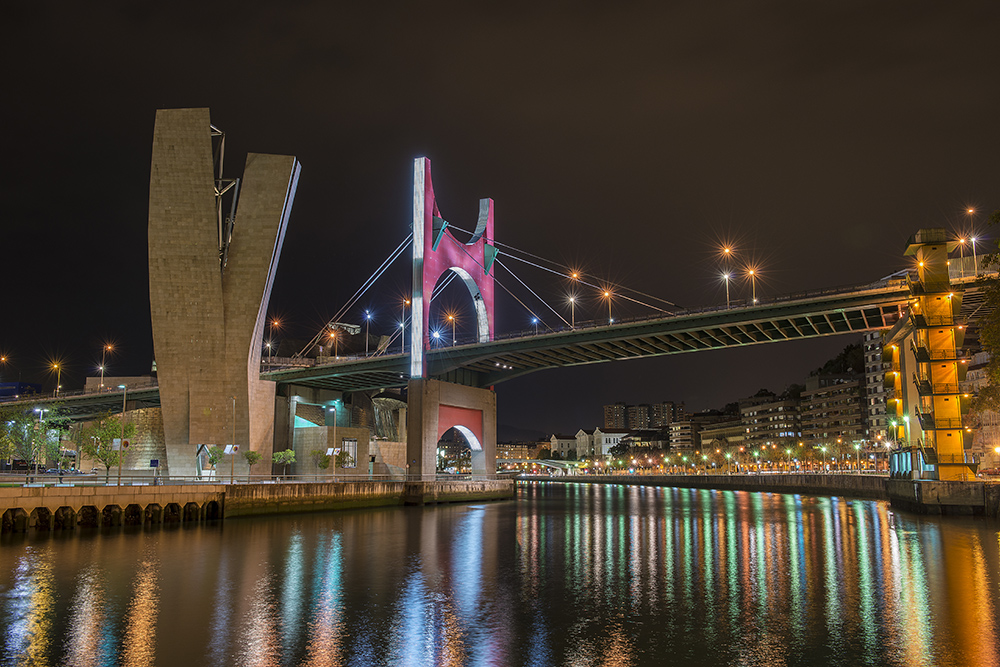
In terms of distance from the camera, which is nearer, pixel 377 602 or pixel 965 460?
pixel 377 602

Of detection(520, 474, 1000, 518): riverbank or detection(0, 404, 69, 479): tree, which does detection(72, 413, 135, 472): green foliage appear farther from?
detection(520, 474, 1000, 518): riverbank

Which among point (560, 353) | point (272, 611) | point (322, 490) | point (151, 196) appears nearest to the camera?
point (272, 611)

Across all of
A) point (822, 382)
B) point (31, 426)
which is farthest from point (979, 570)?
point (822, 382)

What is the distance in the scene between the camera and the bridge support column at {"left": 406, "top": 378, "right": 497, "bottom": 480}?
51219mm

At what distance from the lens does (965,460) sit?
3469cm

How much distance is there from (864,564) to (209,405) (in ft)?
147

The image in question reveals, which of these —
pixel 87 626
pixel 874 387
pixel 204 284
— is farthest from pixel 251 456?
pixel 874 387

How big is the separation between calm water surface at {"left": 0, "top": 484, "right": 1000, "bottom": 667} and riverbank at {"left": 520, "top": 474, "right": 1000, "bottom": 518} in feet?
24.8

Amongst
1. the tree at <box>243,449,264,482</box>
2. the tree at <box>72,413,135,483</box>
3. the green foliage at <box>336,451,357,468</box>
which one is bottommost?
the green foliage at <box>336,451,357,468</box>

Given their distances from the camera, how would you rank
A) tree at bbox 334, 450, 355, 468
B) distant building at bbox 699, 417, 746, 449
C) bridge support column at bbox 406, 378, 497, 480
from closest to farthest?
1. bridge support column at bbox 406, 378, 497, 480
2. tree at bbox 334, 450, 355, 468
3. distant building at bbox 699, 417, 746, 449

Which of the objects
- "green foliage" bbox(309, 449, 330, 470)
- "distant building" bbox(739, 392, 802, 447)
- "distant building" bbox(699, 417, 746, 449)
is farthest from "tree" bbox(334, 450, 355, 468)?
"distant building" bbox(699, 417, 746, 449)

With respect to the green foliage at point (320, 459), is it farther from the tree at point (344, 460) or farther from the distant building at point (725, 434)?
the distant building at point (725, 434)

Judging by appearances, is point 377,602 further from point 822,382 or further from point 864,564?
point 822,382

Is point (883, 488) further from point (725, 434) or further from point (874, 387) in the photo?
point (725, 434)
